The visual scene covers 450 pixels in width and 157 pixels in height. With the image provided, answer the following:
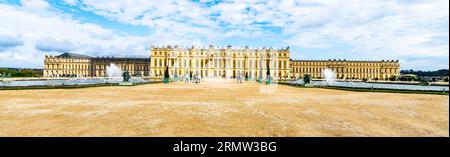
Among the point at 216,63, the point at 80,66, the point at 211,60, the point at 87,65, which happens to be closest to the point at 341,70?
the point at 216,63

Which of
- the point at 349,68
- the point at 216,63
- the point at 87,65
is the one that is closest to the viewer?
the point at 216,63

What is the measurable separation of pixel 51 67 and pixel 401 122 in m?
128

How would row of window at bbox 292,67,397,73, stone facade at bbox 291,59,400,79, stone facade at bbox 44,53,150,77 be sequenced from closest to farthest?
stone facade at bbox 44,53,150,77 < stone facade at bbox 291,59,400,79 < row of window at bbox 292,67,397,73

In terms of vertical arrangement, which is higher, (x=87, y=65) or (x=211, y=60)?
(x=211, y=60)

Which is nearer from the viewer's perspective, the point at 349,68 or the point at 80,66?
the point at 80,66

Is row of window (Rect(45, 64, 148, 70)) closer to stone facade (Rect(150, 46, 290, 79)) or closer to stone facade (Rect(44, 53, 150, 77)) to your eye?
stone facade (Rect(44, 53, 150, 77))

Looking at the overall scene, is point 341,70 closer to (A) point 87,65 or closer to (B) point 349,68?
(B) point 349,68

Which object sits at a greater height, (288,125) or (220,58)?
(220,58)

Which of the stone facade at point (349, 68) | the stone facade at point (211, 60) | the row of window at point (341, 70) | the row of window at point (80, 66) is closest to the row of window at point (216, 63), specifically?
the stone facade at point (211, 60)

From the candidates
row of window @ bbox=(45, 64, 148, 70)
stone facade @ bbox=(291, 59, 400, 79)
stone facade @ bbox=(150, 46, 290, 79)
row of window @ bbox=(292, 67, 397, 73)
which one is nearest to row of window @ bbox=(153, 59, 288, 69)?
stone facade @ bbox=(150, 46, 290, 79)
